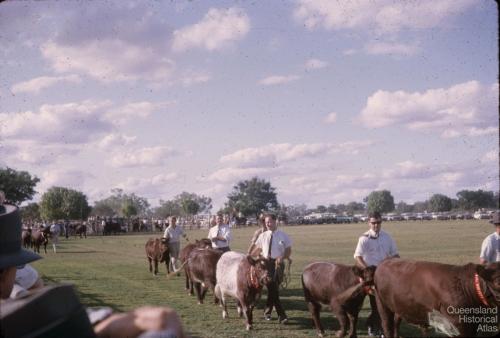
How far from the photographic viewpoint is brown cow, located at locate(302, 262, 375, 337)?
26.2 ft

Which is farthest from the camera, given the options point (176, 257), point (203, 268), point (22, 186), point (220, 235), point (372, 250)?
point (22, 186)

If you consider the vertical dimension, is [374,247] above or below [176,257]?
above

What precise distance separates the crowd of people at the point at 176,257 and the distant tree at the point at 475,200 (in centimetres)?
11052

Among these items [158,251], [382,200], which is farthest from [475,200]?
[158,251]

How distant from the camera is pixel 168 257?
1839cm

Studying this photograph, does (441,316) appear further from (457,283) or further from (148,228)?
(148,228)

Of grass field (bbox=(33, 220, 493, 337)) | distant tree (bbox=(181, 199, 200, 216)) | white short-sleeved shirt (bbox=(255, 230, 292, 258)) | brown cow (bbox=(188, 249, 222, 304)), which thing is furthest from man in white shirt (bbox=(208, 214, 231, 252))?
distant tree (bbox=(181, 199, 200, 216))

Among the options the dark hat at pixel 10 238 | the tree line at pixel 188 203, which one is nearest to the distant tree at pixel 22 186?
the tree line at pixel 188 203

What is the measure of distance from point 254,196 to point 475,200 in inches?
2110

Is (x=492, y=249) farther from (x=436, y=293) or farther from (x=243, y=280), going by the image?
(x=243, y=280)

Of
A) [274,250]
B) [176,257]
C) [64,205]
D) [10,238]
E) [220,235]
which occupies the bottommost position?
→ [176,257]

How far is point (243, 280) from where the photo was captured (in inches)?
393

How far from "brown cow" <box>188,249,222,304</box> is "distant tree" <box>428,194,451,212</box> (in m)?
132

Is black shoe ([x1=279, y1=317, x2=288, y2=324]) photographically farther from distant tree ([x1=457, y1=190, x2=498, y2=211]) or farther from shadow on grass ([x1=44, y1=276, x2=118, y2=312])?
distant tree ([x1=457, y1=190, x2=498, y2=211])
